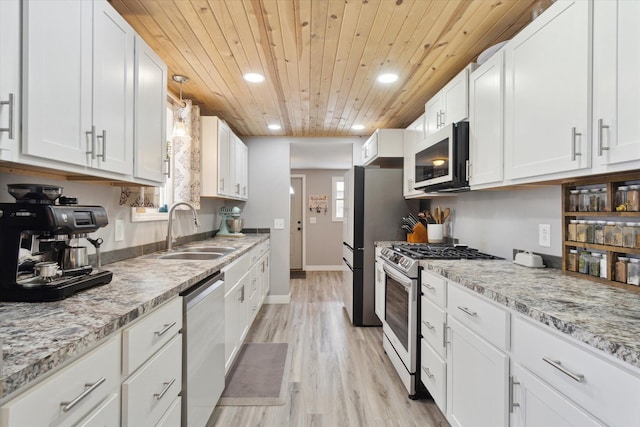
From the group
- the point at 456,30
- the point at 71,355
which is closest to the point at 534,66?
the point at 456,30

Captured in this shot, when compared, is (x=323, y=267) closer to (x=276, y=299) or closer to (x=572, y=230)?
(x=276, y=299)

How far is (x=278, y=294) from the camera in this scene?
15.4 feet

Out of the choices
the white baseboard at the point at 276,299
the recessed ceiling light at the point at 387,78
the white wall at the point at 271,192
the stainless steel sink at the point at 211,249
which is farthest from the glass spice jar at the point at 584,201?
the white baseboard at the point at 276,299

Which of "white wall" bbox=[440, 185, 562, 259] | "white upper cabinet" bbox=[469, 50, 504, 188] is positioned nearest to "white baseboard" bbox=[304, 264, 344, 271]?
"white wall" bbox=[440, 185, 562, 259]

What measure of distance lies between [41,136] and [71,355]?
28.2 inches

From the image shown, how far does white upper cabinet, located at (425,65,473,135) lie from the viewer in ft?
7.43

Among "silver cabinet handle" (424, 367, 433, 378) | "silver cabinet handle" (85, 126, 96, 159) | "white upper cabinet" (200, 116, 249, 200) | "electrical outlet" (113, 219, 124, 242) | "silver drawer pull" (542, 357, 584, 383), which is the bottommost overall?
"silver cabinet handle" (424, 367, 433, 378)

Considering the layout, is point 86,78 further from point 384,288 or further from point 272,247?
point 272,247

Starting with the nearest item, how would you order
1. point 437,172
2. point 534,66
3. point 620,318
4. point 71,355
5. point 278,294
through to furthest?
1. point 71,355
2. point 620,318
3. point 534,66
4. point 437,172
5. point 278,294

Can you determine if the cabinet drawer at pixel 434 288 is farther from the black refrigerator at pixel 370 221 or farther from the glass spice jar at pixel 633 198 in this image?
the black refrigerator at pixel 370 221

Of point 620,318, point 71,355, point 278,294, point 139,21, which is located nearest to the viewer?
point 71,355

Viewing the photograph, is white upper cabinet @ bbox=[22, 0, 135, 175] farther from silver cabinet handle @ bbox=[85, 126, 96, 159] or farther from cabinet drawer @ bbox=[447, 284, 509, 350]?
cabinet drawer @ bbox=[447, 284, 509, 350]

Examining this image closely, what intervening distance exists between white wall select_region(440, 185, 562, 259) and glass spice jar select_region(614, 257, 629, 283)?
1.27 feet

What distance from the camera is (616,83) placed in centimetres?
117
